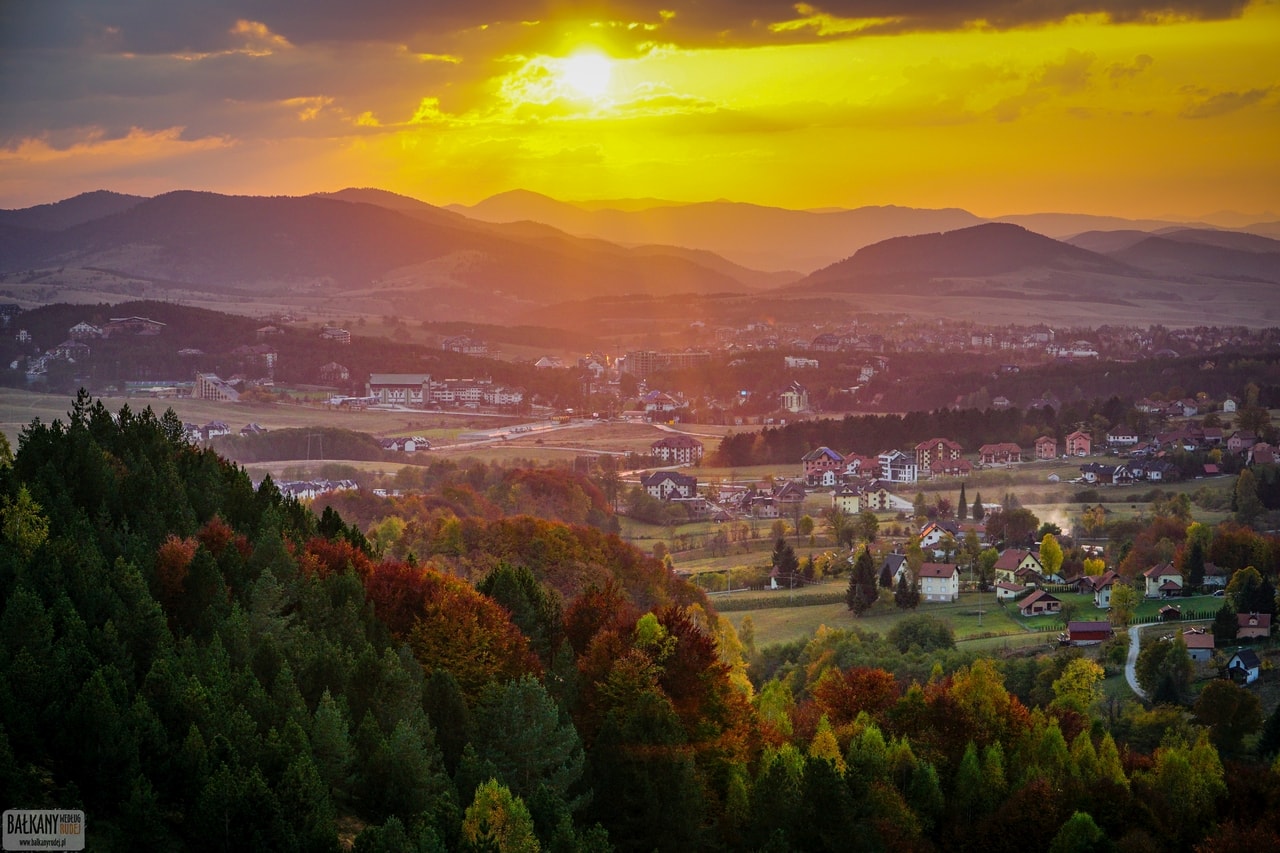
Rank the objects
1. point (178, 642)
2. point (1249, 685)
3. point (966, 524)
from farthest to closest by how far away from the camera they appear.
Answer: point (966, 524) → point (1249, 685) → point (178, 642)

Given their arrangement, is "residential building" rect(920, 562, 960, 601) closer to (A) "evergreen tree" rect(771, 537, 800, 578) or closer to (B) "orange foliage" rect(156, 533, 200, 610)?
(A) "evergreen tree" rect(771, 537, 800, 578)

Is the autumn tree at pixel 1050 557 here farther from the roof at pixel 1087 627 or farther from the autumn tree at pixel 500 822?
the autumn tree at pixel 500 822

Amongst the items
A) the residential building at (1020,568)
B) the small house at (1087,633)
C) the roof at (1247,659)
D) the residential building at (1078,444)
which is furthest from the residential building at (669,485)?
the roof at (1247,659)

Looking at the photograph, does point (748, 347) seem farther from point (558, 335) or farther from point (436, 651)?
point (436, 651)

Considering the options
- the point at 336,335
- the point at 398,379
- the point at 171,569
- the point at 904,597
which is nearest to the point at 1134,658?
the point at 904,597

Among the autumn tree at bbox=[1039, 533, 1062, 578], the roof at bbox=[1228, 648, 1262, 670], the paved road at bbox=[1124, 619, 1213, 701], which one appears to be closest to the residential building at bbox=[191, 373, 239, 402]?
the autumn tree at bbox=[1039, 533, 1062, 578]

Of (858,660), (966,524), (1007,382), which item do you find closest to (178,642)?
(858,660)
